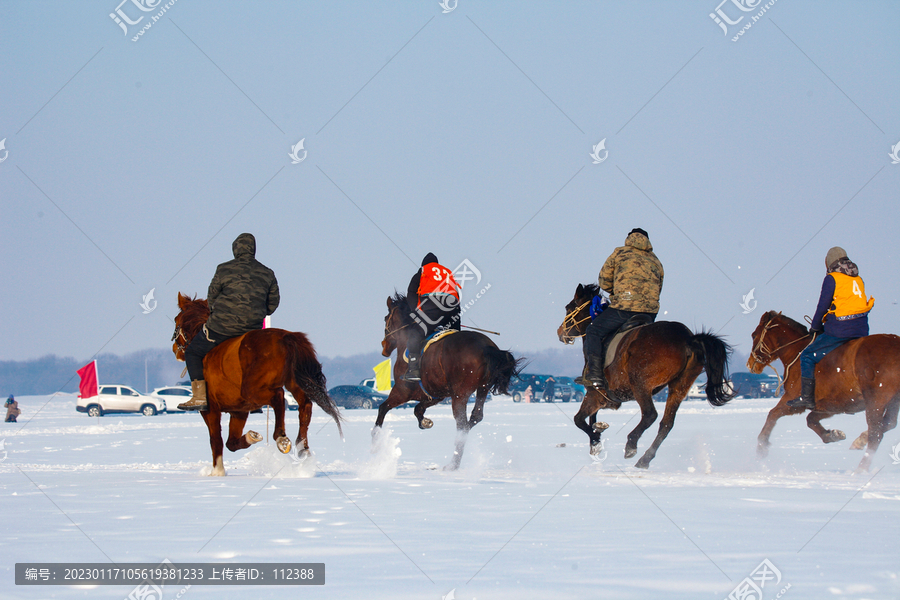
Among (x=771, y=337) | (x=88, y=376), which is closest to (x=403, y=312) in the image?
(x=771, y=337)

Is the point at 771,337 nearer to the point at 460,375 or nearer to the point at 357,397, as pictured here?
the point at 460,375

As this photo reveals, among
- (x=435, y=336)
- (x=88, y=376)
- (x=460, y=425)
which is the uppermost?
(x=435, y=336)

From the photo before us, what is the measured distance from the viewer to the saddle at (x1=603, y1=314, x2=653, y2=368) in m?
9.52

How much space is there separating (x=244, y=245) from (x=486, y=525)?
201 inches

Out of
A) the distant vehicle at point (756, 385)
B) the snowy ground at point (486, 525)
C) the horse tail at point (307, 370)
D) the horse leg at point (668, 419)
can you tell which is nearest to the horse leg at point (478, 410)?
the snowy ground at point (486, 525)

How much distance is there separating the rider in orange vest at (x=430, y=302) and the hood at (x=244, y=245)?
2345 millimetres

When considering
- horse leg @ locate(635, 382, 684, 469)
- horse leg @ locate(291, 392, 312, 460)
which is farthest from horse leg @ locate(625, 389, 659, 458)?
horse leg @ locate(291, 392, 312, 460)

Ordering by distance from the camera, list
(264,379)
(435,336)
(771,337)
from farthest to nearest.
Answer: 1. (435,336)
2. (771,337)
3. (264,379)

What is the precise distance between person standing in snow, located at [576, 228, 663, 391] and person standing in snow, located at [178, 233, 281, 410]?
3619 mm

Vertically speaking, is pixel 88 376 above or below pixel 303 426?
below

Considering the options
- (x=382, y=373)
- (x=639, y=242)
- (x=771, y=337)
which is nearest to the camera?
(x=639, y=242)

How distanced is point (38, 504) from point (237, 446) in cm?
319

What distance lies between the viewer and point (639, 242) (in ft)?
32.1

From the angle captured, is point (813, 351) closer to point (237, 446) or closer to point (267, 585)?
point (237, 446)
